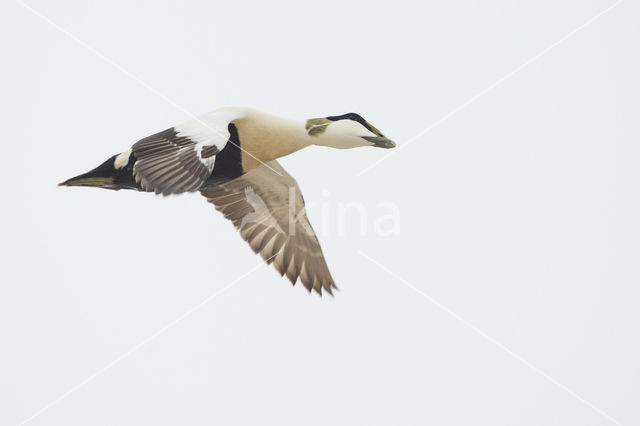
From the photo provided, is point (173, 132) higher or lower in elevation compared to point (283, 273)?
higher

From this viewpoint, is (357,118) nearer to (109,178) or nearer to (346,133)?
(346,133)

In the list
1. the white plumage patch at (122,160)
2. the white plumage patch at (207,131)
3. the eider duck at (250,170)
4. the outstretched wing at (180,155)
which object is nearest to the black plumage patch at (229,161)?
the eider duck at (250,170)

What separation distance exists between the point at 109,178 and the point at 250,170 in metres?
1.32

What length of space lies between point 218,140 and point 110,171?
1.36 metres

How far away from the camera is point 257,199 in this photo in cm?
1045

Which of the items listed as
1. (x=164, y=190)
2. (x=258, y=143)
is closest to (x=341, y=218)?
(x=258, y=143)

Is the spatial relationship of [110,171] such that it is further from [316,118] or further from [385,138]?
[385,138]

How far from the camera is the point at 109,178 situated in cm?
886

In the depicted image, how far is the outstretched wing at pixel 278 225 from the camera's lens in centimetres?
1033

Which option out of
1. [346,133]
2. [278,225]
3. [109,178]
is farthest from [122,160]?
[278,225]

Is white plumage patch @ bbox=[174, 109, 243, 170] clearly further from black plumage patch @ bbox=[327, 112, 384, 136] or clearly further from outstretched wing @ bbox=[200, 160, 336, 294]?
outstretched wing @ bbox=[200, 160, 336, 294]

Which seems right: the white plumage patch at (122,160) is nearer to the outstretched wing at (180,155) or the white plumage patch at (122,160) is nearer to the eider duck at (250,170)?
the eider duck at (250,170)

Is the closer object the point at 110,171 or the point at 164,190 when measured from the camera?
the point at 164,190

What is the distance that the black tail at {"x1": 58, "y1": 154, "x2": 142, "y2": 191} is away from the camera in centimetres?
875
